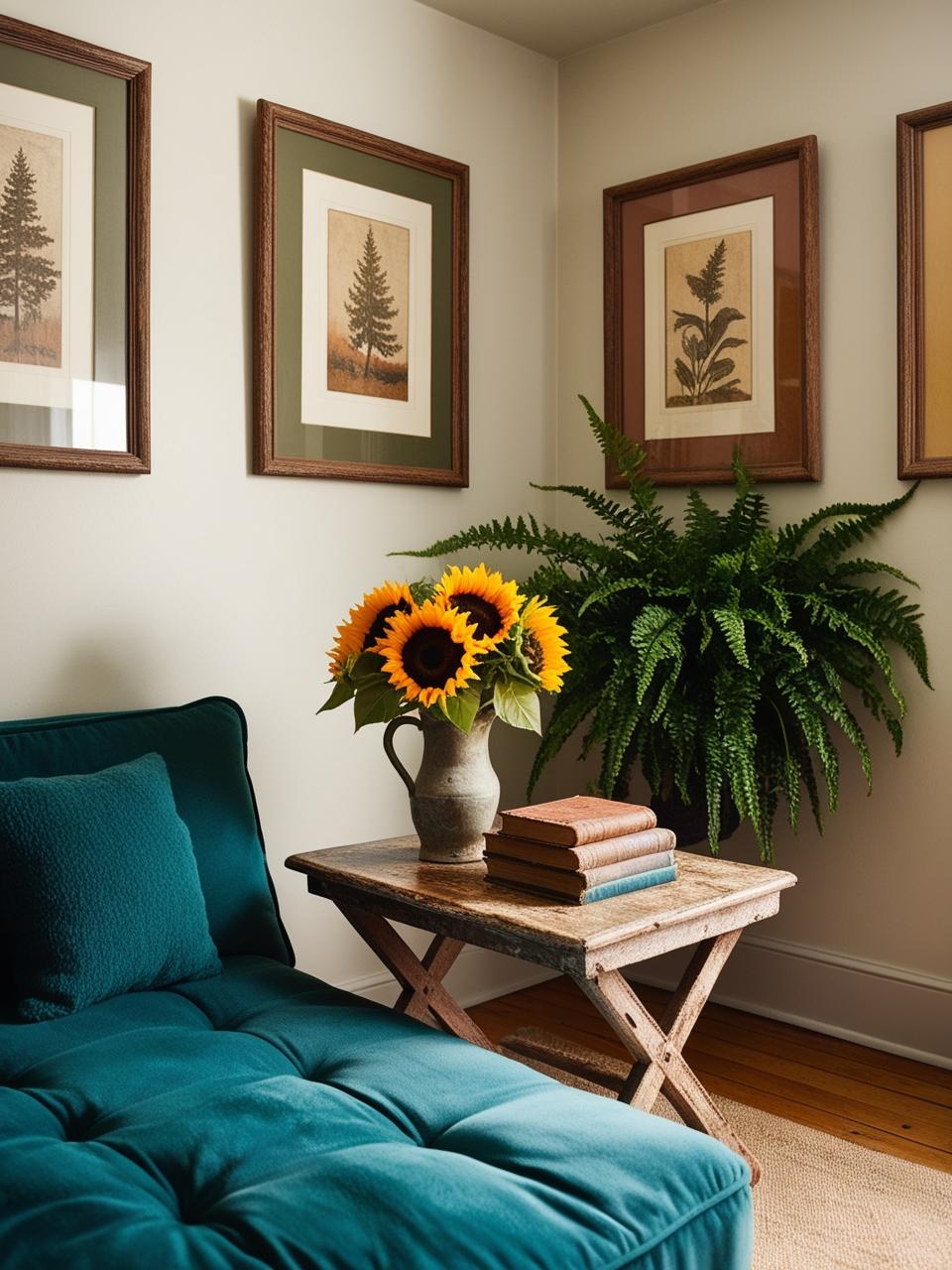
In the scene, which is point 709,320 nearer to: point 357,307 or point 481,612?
point 357,307

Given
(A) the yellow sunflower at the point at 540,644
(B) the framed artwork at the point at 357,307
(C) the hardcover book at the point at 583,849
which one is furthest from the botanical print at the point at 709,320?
(C) the hardcover book at the point at 583,849

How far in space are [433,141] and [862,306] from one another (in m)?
1.11

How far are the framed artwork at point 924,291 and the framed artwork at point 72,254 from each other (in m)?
1.60

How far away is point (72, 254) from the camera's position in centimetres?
229

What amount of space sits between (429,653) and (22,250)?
1080 millimetres

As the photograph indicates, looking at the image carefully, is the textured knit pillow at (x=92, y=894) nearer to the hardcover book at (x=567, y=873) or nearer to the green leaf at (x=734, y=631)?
the hardcover book at (x=567, y=873)

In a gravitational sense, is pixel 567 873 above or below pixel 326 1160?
above

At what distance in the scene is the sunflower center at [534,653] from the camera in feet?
6.77

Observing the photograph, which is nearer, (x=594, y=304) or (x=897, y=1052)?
(x=897, y=1052)

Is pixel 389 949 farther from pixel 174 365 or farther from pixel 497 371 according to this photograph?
pixel 497 371

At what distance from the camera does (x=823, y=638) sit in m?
2.63

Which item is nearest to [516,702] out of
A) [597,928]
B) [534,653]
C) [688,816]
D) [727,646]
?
[534,653]

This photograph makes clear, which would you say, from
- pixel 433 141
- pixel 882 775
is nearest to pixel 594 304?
pixel 433 141

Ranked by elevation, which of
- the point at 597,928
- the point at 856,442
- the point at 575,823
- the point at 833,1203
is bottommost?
the point at 833,1203
